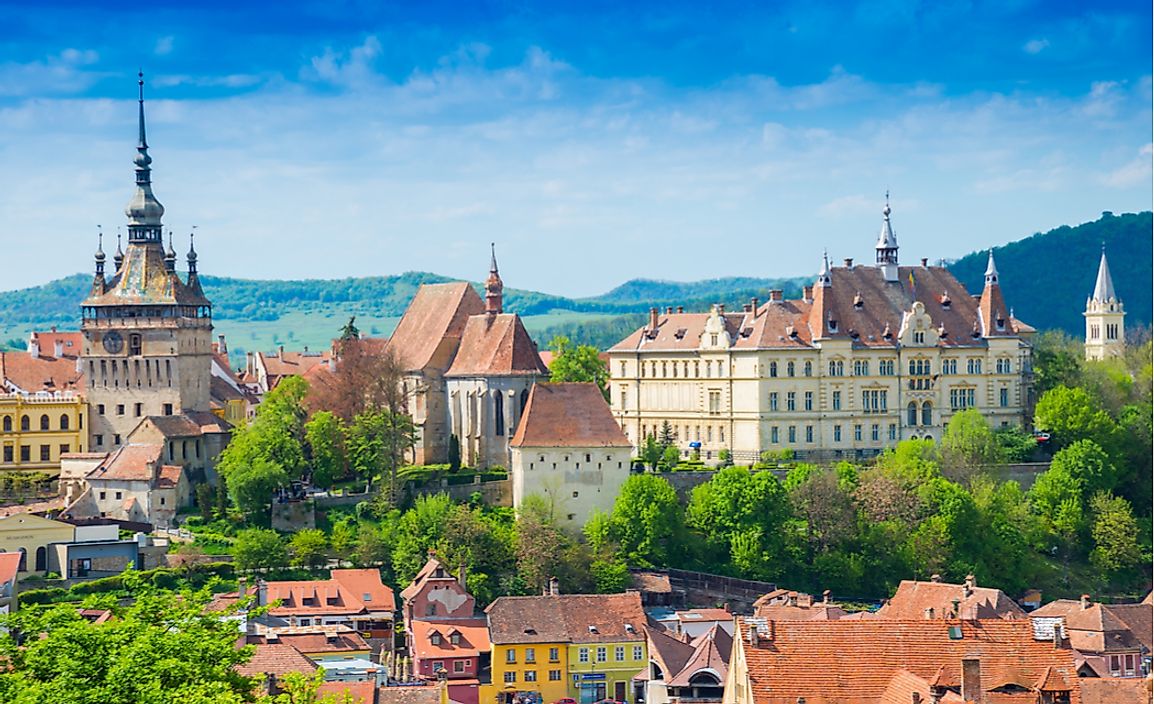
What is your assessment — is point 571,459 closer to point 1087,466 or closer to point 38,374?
point 1087,466

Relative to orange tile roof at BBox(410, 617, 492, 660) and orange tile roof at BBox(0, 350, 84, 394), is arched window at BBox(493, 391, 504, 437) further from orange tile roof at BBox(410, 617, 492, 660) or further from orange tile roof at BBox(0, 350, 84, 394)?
orange tile roof at BBox(0, 350, 84, 394)

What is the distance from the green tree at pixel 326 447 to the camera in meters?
104

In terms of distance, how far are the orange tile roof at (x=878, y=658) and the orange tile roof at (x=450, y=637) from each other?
31.8m

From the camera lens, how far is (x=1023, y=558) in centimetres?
10156

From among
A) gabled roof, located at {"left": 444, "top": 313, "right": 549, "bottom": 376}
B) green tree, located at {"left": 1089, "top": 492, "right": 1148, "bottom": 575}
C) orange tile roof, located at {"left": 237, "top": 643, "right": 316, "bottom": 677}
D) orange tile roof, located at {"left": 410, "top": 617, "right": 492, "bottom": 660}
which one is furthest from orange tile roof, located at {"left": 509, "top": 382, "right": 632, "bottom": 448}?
orange tile roof, located at {"left": 237, "top": 643, "right": 316, "bottom": 677}

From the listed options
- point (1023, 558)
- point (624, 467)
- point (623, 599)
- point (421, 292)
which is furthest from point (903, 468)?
point (421, 292)

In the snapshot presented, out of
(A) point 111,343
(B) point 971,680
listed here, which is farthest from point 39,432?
(B) point 971,680

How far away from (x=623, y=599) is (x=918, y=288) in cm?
3352

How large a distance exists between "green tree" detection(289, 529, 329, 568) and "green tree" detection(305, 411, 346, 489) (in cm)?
786

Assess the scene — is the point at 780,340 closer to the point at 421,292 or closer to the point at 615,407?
the point at 615,407

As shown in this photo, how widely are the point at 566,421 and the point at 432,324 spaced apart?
1635cm

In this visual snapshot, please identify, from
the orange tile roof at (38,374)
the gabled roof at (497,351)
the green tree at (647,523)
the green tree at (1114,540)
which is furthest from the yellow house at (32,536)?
the green tree at (1114,540)

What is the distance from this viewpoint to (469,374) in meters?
109

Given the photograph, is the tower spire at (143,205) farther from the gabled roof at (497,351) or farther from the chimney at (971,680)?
the chimney at (971,680)
